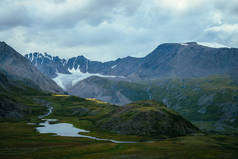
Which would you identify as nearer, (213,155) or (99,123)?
(213,155)

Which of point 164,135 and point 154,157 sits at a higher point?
point 154,157

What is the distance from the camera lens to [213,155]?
221 feet

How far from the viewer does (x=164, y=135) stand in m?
146

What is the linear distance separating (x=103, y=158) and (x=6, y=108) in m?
162

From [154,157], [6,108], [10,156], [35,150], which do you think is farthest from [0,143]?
[6,108]

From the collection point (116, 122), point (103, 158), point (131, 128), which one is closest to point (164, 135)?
point (131, 128)

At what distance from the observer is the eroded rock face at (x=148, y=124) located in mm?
151750

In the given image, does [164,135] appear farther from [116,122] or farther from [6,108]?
[6,108]

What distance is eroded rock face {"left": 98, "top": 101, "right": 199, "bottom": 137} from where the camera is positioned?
498 feet

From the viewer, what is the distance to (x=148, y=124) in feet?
512

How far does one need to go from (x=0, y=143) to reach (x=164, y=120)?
10895 centimetres

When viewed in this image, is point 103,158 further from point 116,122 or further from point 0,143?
point 116,122

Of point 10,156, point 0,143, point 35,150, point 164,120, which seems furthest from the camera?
point 164,120

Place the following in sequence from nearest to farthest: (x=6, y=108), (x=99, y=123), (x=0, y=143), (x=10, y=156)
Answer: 1. (x=10, y=156)
2. (x=0, y=143)
3. (x=99, y=123)
4. (x=6, y=108)
